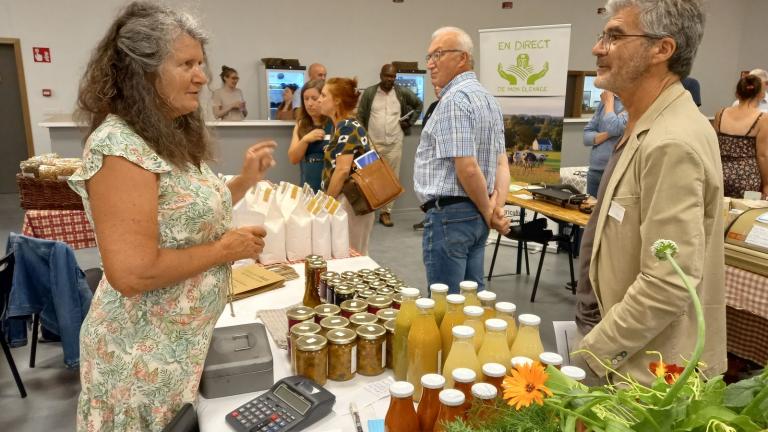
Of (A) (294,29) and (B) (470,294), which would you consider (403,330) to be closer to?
(B) (470,294)

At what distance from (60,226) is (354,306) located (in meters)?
2.44

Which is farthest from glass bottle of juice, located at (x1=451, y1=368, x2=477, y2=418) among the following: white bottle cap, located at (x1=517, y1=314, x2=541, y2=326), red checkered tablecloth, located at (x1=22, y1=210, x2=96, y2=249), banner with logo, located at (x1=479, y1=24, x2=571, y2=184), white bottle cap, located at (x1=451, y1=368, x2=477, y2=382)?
banner with logo, located at (x1=479, y1=24, x2=571, y2=184)

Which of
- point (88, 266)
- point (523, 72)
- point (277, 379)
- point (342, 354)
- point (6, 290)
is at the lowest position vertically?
point (88, 266)

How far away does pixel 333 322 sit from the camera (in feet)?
4.62

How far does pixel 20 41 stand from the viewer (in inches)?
267

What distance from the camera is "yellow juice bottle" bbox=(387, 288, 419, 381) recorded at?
1.31 meters

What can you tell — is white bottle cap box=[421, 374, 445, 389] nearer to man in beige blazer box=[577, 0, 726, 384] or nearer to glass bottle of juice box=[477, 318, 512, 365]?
glass bottle of juice box=[477, 318, 512, 365]

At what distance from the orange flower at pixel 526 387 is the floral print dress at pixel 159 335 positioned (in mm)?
→ 846

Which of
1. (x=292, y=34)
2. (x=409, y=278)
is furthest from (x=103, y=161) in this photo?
(x=292, y=34)

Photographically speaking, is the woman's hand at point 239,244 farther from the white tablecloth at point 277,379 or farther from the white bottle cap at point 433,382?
the white bottle cap at point 433,382

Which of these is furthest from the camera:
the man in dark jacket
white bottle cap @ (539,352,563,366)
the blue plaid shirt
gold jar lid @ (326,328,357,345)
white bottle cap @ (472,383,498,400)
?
the man in dark jacket

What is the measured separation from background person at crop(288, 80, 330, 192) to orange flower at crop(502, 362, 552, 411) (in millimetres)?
2910

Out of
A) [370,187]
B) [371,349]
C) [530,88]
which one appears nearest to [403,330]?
[371,349]

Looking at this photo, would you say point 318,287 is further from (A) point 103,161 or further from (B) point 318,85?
(B) point 318,85
